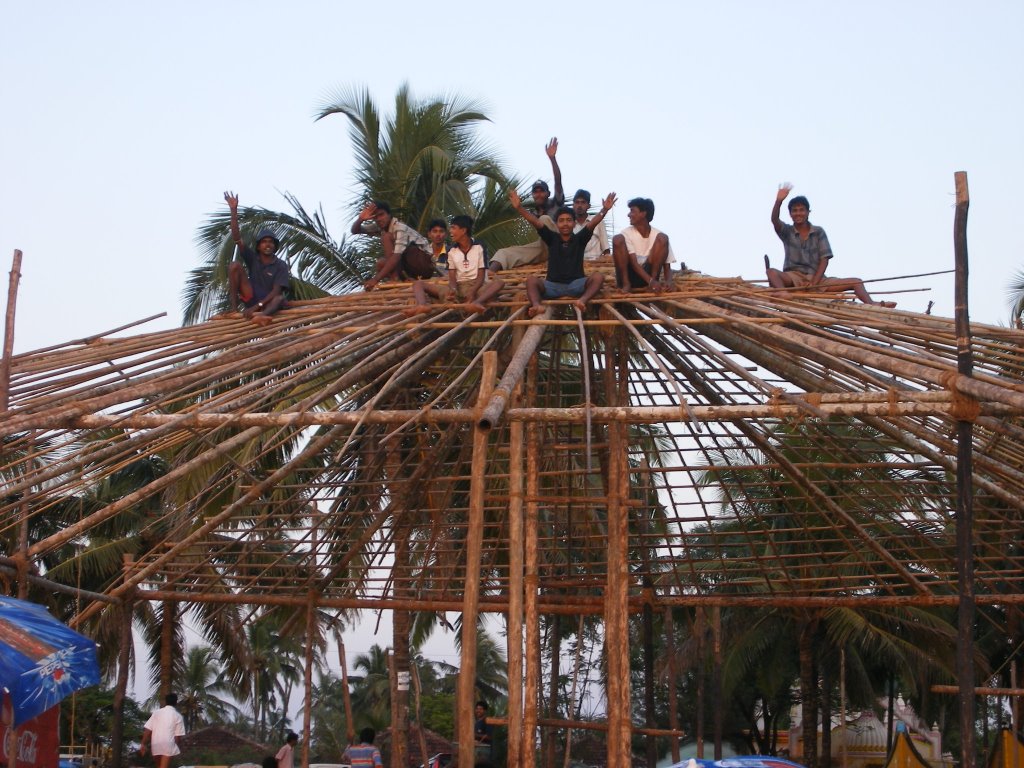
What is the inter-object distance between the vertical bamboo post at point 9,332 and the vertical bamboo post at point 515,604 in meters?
3.70

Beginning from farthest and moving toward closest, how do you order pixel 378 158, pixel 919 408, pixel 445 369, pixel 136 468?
pixel 136 468
pixel 378 158
pixel 445 369
pixel 919 408

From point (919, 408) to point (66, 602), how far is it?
1844cm

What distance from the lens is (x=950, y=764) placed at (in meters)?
26.3

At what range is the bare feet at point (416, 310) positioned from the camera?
10.5m

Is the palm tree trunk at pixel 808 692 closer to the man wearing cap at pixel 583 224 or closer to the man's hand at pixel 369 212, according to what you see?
the man wearing cap at pixel 583 224

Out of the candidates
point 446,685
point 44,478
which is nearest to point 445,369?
point 44,478

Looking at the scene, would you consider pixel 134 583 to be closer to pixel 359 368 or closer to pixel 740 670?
pixel 359 368

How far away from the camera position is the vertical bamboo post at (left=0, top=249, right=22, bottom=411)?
9172 millimetres

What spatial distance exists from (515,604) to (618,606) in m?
1.75

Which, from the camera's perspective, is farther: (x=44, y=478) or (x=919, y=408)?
(x=44, y=478)

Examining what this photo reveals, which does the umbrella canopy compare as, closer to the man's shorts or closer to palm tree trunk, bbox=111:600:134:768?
the man's shorts

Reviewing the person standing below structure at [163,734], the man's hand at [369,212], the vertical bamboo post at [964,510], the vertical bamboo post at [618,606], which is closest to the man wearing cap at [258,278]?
the man's hand at [369,212]

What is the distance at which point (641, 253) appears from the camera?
11250 millimetres

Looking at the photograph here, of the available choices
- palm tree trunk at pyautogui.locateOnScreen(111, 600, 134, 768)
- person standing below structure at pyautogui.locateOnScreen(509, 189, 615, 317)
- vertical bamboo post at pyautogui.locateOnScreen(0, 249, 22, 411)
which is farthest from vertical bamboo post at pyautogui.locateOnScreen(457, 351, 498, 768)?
palm tree trunk at pyautogui.locateOnScreen(111, 600, 134, 768)
